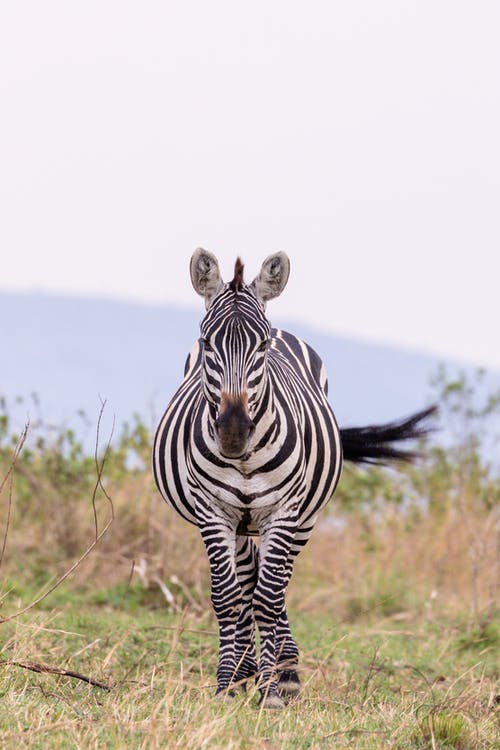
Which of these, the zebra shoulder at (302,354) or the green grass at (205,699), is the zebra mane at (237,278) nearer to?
the zebra shoulder at (302,354)

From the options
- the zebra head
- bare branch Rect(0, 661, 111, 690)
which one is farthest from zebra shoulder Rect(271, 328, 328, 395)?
bare branch Rect(0, 661, 111, 690)

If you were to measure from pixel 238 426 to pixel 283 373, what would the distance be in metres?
1.22

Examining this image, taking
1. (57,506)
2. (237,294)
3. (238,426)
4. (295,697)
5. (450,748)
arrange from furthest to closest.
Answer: (57,506), (295,697), (237,294), (238,426), (450,748)

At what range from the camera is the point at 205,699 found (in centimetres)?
441

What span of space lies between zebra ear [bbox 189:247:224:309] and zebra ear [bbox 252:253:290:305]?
0.18 metres

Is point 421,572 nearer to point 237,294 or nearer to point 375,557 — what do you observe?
point 375,557

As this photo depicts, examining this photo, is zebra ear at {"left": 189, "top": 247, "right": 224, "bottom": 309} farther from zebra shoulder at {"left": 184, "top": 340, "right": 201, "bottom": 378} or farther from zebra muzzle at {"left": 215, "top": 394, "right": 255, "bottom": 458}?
zebra shoulder at {"left": 184, "top": 340, "right": 201, "bottom": 378}

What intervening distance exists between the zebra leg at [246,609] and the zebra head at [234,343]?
3.52 feet

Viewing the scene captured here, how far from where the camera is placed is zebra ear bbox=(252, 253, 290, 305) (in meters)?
5.20

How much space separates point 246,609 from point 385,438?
1.92 meters

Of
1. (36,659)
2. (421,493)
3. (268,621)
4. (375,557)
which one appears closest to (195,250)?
(268,621)

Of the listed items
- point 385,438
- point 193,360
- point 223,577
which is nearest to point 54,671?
point 223,577

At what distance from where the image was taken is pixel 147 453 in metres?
11.4

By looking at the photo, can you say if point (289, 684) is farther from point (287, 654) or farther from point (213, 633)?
point (213, 633)
